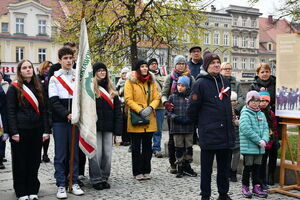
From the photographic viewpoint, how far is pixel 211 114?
575cm

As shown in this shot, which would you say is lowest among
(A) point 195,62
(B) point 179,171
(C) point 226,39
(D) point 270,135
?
(B) point 179,171

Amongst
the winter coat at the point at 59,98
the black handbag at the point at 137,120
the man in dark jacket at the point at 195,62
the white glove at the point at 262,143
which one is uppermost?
the man in dark jacket at the point at 195,62

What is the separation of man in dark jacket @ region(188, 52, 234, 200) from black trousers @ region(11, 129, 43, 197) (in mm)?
2300

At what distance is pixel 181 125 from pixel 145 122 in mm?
686

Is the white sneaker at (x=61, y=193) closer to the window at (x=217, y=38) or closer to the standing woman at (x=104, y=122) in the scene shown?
the standing woman at (x=104, y=122)

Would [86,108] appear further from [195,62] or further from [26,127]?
[195,62]

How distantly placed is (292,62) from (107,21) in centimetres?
1214

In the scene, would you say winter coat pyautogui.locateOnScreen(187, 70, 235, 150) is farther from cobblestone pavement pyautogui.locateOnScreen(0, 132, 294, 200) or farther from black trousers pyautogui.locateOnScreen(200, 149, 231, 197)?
cobblestone pavement pyautogui.locateOnScreen(0, 132, 294, 200)

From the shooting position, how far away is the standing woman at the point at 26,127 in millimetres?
6008

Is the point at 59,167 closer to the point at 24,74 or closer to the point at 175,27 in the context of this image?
the point at 24,74

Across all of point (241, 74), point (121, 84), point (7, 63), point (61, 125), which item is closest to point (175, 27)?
point (121, 84)

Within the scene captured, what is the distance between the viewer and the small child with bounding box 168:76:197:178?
298 inches

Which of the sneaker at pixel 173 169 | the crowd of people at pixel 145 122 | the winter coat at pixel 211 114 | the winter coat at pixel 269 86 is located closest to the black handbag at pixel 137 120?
the crowd of people at pixel 145 122

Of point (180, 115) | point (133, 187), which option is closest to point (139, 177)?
point (133, 187)
